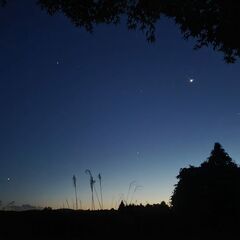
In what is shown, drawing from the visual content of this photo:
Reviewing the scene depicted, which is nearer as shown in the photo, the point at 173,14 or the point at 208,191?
the point at 173,14

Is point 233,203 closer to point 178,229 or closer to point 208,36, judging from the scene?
point 178,229

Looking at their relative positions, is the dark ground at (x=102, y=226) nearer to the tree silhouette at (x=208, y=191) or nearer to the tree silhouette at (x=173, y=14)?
the tree silhouette at (x=208, y=191)

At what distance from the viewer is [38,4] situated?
1655 centimetres

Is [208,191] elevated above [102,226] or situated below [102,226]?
above

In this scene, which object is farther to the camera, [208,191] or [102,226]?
[208,191]

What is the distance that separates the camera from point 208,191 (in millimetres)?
26062

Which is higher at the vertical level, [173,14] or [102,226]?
[173,14]

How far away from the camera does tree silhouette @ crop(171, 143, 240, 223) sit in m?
25.8

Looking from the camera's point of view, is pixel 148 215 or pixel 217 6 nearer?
pixel 217 6

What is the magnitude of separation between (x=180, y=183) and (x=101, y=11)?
14645 millimetres

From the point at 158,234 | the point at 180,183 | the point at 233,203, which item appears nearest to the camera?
the point at 158,234

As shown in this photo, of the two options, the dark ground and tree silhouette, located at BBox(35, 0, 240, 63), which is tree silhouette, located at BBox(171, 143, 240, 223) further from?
tree silhouette, located at BBox(35, 0, 240, 63)

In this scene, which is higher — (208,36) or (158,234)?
(208,36)

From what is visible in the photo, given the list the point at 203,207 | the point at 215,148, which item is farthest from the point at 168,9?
the point at 215,148
